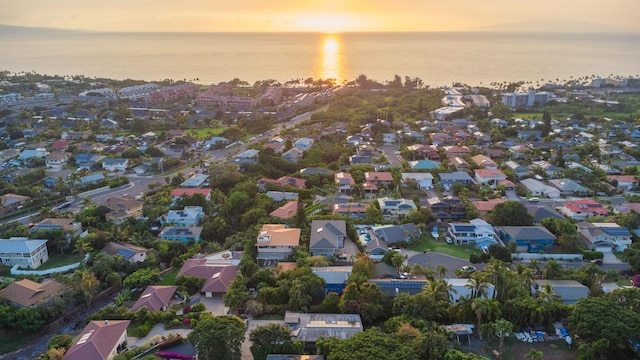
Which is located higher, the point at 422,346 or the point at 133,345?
the point at 422,346

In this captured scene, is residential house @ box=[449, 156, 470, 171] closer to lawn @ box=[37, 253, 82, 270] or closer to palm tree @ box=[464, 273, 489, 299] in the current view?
palm tree @ box=[464, 273, 489, 299]

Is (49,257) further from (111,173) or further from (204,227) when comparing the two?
(111,173)

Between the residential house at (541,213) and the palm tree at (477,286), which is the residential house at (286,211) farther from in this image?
the residential house at (541,213)

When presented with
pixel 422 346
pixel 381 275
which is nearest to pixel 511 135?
pixel 381 275

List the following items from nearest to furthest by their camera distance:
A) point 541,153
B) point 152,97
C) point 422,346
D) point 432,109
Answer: point 422,346
point 541,153
point 432,109
point 152,97

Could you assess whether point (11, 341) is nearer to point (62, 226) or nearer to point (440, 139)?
point (62, 226)

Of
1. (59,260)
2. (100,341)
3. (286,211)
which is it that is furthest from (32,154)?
(100,341)

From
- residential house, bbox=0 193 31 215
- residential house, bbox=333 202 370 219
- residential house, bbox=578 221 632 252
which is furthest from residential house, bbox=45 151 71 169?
residential house, bbox=578 221 632 252

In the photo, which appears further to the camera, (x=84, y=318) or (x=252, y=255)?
(x=252, y=255)
